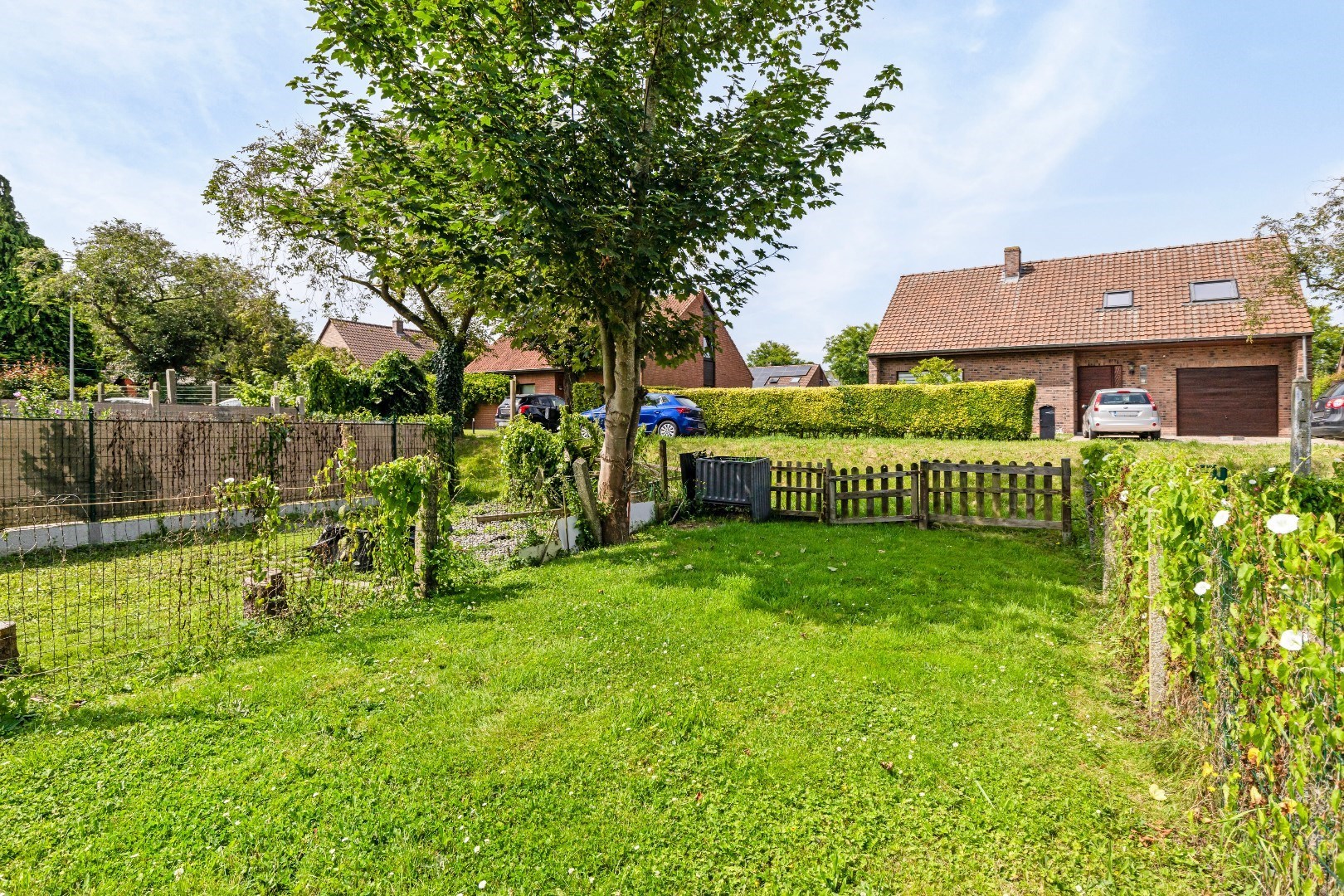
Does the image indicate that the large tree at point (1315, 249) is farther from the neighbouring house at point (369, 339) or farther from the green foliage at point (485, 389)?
the neighbouring house at point (369, 339)

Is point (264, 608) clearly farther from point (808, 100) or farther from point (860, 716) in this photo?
point (808, 100)

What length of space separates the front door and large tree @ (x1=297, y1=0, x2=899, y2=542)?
17.1 metres

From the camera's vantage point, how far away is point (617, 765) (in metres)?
3.34

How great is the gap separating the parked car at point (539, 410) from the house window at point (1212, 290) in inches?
844

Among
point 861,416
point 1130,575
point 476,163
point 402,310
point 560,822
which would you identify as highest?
point 402,310

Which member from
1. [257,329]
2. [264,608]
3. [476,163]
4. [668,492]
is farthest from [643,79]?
[257,329]

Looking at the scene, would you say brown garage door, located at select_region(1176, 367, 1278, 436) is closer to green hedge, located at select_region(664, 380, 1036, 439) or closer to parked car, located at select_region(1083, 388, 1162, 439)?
parked car, located at select_region(1083, 388, 1162, 439)

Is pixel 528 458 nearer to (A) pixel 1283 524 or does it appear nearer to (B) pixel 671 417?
(A) pixel 1283 524

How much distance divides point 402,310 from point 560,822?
20524 millimetres

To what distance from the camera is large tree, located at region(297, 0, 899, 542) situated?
6.74 m

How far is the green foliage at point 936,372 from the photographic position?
2017 centimetres

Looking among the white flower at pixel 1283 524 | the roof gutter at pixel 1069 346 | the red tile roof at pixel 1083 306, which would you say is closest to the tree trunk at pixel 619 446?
the white flower at pixel 1283 524

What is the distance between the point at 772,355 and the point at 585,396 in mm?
55572

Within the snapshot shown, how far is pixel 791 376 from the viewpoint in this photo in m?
51.8
